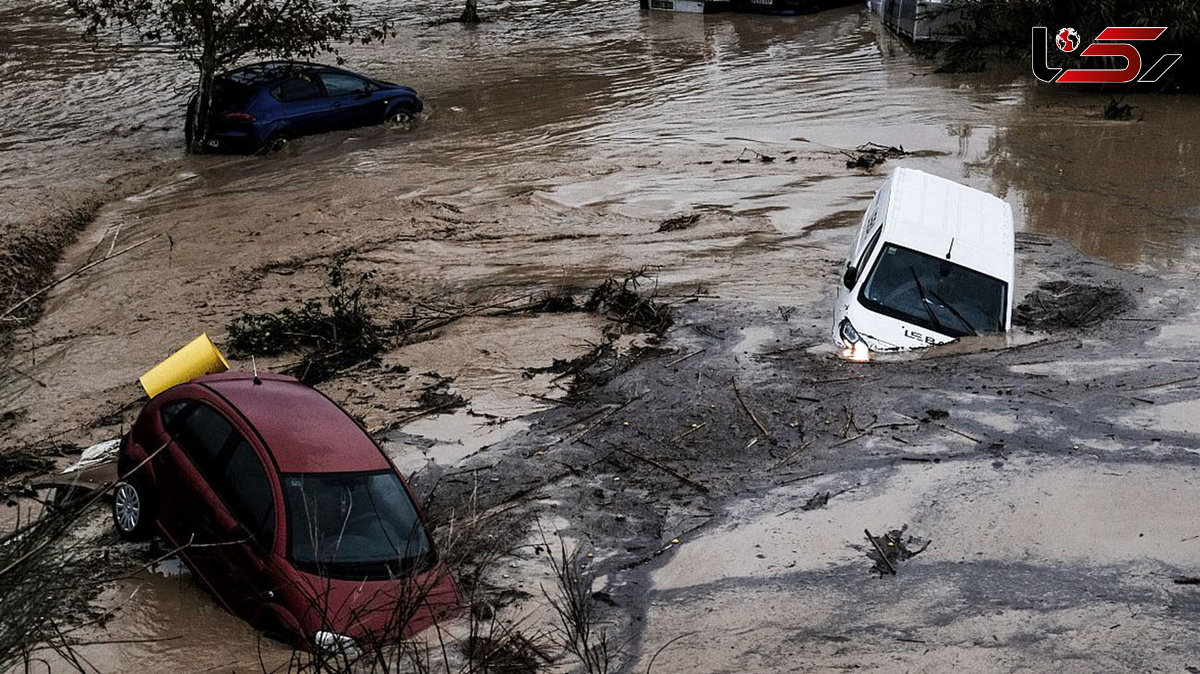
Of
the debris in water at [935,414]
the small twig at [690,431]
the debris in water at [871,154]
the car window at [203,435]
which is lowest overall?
the debris in water at [935,414]

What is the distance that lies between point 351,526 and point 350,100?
14.3 meters

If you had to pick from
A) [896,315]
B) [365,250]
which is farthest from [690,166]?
[896,315]

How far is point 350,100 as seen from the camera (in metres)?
20.7

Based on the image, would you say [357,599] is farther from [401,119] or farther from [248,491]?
[401,119]

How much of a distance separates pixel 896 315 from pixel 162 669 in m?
7.15

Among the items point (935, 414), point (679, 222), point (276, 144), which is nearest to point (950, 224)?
point (935, 414)

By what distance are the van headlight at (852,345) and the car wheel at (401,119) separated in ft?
38.5

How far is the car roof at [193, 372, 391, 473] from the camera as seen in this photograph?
7758 mm

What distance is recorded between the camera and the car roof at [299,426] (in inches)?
305

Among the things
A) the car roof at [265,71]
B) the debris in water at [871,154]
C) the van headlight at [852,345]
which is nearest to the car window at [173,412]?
the van headlight at [852,345]

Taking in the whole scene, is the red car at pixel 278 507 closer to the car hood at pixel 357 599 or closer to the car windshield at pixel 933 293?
the car hood at pixel 357 599

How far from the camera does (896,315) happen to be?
11578 millimetres

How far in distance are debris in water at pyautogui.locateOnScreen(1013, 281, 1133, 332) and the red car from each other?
7.43 metres

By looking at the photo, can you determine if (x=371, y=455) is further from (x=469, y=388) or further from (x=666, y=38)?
(x=666, y=38)
